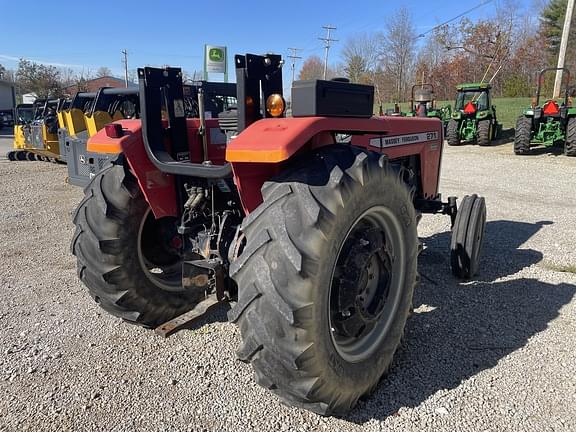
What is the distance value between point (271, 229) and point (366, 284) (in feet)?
2.87

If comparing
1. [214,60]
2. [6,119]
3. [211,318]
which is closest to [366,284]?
[211,318]

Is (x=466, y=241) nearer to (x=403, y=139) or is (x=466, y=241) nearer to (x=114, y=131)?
(x=403, y=139)

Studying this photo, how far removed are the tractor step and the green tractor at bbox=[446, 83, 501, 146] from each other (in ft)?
52.2

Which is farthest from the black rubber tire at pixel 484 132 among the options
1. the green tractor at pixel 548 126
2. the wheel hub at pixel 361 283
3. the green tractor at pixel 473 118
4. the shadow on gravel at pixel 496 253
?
the wheel hub at pixel 361 283

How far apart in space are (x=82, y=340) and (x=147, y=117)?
170 centimetres

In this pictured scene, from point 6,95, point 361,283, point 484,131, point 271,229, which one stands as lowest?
point 361,283

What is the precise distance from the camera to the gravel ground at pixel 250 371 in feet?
8.30

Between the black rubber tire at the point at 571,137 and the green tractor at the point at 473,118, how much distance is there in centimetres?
363

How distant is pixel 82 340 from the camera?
3396mm

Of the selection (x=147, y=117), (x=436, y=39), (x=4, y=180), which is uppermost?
(x=436, y=39)

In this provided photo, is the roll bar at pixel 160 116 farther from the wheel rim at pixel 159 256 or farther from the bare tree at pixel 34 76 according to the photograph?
the bare tree at pixel 34 76

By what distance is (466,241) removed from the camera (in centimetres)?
427

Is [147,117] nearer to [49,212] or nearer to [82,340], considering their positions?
[82,340]

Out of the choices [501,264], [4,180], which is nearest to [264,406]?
[501,264]
